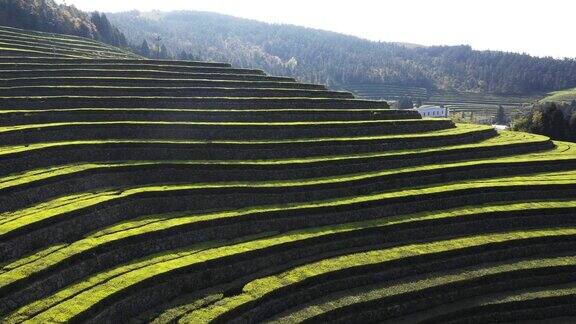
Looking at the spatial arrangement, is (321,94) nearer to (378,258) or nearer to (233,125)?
(233,125)

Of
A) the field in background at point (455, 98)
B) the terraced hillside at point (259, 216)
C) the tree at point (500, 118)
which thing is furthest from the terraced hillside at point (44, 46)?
the field in background at point (455, 98)

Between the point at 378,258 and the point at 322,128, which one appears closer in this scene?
the point at 378,258

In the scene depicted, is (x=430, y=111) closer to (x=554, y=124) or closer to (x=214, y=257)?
(x=554, y=124)

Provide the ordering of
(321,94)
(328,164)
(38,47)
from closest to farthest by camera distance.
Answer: (328,164) < (321,94) < (38,47)

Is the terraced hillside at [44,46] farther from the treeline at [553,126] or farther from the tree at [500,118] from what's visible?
the tree at [500,118]

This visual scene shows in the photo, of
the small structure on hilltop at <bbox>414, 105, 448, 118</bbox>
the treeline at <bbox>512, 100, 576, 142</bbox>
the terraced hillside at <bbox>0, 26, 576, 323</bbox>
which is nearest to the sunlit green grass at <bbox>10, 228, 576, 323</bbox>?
the terraced hillside at <bbox>0, 26, 576, 323</bbox>

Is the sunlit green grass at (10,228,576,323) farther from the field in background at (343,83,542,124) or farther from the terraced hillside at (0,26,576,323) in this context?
the field in background at (343,83,542,124)

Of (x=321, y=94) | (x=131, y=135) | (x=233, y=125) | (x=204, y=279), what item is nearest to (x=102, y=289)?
(x=204, y=279)

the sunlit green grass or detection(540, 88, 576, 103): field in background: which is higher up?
detection(540, 88, 576, 103): field in background
